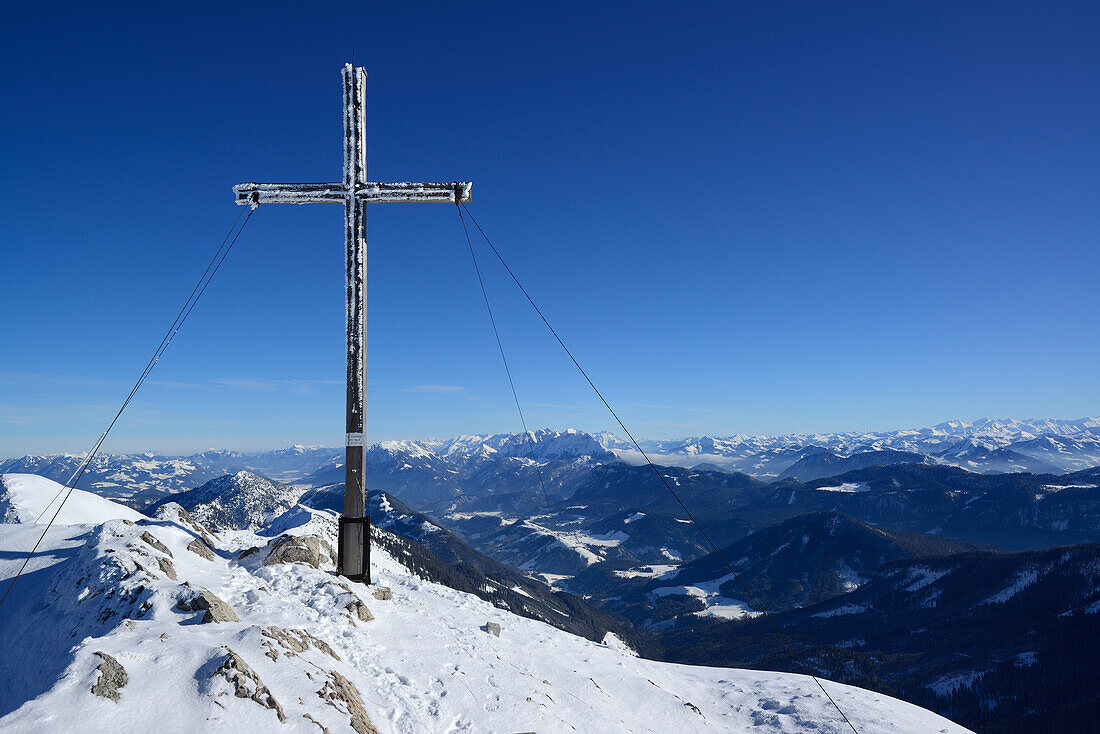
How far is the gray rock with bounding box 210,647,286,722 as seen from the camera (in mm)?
12376

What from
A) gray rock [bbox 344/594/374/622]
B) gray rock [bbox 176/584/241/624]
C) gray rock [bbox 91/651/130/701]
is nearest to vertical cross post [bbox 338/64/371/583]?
gray rock [bbox 344/594/374/622]

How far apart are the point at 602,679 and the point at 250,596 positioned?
16337 mm

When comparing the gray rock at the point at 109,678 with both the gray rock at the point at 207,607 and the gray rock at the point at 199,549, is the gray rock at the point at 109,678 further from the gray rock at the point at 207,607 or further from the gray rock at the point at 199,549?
the gray rock at the point at 199,549

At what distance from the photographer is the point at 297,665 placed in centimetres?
1490

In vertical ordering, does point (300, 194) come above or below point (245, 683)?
above

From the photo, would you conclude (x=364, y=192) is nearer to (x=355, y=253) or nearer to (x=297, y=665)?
(x=355, y=253)

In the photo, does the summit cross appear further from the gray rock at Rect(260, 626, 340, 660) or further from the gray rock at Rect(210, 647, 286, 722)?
the gray rock at Rect(210, 647, 286, 722)

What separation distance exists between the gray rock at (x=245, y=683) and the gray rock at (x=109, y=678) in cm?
184

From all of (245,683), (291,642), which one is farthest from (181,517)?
(245,683)

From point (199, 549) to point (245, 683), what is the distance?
664 inches

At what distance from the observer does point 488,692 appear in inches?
738

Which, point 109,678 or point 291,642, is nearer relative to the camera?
point 109,678

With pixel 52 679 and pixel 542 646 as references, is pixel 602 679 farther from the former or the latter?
pixel 52 679

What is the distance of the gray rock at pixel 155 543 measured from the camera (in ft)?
76.5
